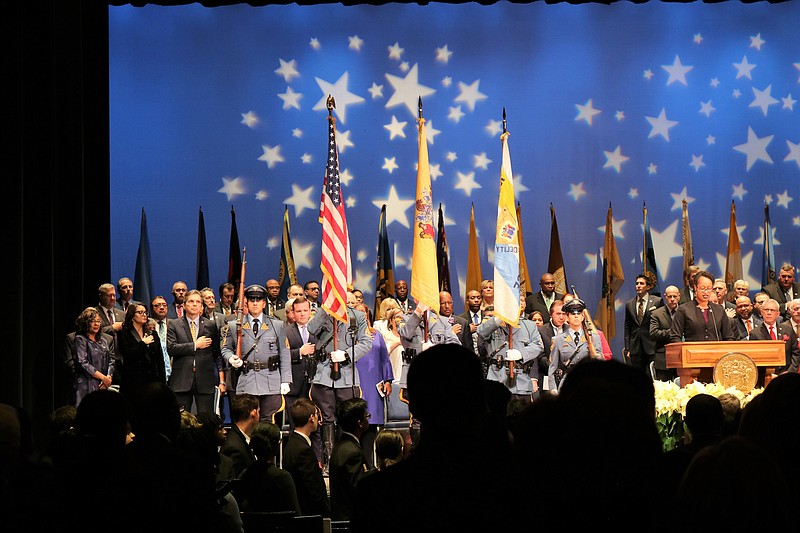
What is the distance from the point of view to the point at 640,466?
1995mm

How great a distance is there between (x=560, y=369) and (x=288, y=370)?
103 inches

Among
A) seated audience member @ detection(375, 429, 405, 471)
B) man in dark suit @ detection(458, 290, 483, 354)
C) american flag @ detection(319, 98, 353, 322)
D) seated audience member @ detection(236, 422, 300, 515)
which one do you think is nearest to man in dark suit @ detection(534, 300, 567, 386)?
man in dark suit @ detection(458, 290, 483, 354)

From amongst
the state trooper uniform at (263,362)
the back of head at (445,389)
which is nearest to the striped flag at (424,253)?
the state trooper uniform at (263,362)

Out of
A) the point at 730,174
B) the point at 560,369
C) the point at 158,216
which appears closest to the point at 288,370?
the point at 560,369

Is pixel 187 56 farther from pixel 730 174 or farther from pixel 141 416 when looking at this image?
pixel 141 416

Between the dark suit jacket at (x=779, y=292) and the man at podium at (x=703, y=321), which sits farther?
the dark suit jacket at (x=779, y=292)

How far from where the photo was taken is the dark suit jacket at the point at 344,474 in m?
5.13

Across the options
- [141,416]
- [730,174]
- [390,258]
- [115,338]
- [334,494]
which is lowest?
[334,494]

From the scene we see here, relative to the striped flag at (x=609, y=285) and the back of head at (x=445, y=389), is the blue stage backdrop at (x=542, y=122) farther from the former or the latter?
A: the back of head at (x=445, y=389)

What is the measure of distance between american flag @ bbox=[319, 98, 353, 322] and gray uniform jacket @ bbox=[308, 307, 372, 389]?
27 cm

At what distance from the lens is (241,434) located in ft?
18.6

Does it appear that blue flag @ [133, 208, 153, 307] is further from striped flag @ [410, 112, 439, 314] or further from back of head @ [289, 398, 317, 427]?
back of head @ [289, 398, 317, 427]

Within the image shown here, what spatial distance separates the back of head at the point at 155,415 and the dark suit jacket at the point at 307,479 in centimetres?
200

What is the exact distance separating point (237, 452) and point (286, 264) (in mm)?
7923
